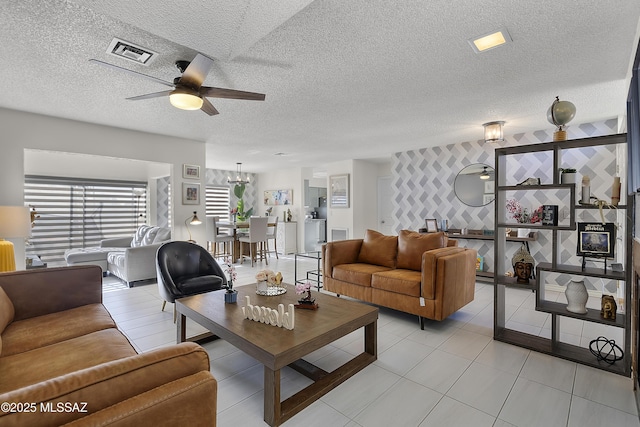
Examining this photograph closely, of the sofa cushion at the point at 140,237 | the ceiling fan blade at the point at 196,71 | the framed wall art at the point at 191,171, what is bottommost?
the sofa cushion at the point at 140,237

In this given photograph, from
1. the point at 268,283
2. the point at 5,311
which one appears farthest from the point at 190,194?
the point at 5,311

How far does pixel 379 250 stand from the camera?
379cm

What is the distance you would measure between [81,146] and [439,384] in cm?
489

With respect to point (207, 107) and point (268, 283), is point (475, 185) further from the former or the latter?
point (207, 107)

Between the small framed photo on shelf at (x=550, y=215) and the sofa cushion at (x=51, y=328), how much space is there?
3.45 metres

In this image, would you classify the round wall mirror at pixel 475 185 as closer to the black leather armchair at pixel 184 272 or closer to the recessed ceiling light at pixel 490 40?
the recessed ceiling light at pixel 490 40

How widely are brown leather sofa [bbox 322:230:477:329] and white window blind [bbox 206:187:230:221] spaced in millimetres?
5572

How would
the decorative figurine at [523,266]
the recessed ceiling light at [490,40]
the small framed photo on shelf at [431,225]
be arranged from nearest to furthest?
the recessed ceiling light at [490,40], the decorative figurine at [523,266], the small framed photo on shelf at [431,225]

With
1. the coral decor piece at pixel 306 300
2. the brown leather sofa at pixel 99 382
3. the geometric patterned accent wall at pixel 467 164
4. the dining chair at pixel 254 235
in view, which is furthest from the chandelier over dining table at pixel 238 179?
the brown leather sofa at pixel 99 382

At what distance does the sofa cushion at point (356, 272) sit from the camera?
343 cm

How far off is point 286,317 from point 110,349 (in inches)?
38.2

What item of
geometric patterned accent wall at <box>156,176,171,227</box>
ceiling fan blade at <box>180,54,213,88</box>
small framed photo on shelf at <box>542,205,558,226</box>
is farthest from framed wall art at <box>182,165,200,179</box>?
small framed photo on shelf at <box>542,205,558,226</box>

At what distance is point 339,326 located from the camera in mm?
2010

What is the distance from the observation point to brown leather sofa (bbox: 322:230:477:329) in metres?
2.87
